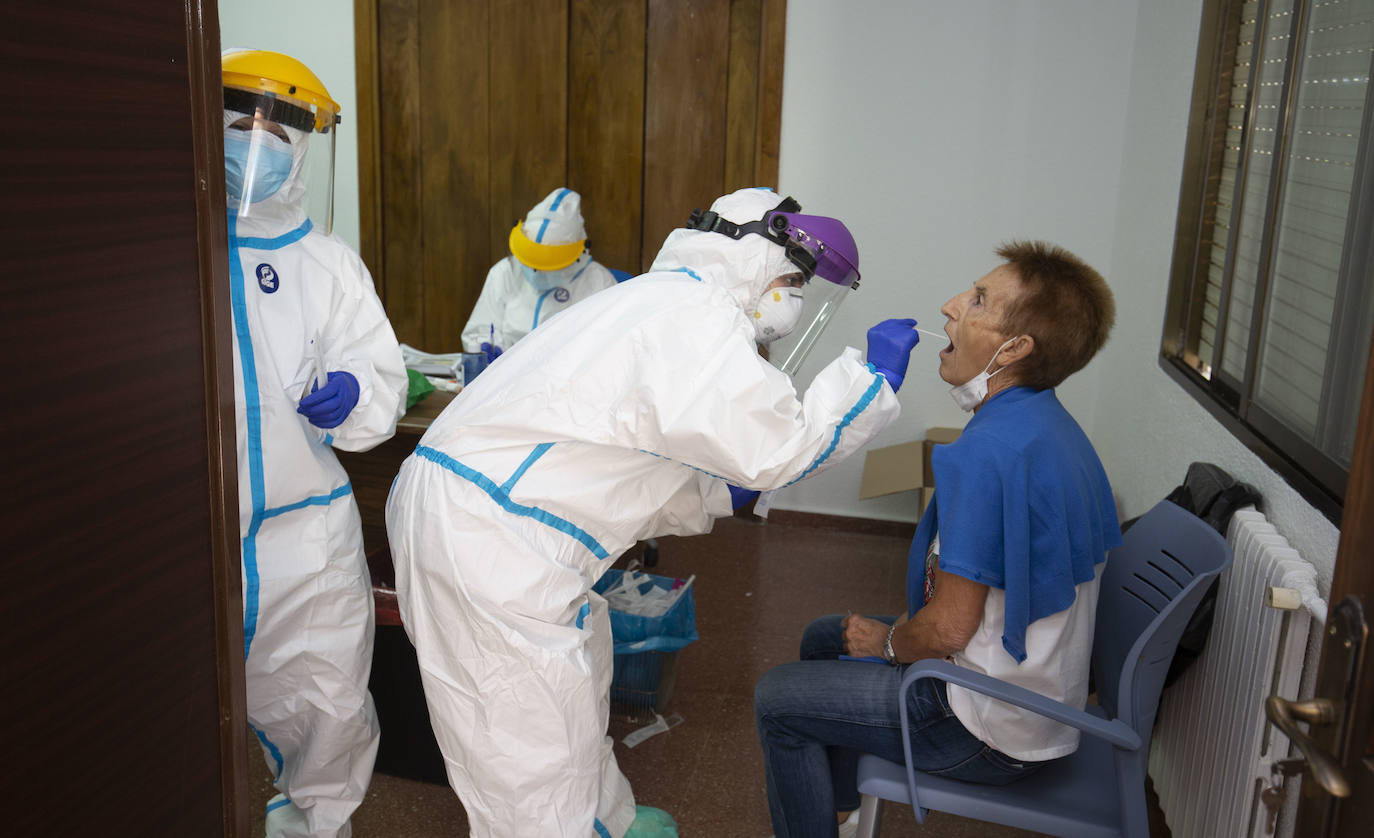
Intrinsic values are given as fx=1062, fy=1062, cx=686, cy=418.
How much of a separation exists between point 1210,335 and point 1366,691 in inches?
71.1

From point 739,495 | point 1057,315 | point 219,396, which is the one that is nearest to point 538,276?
point 739,495

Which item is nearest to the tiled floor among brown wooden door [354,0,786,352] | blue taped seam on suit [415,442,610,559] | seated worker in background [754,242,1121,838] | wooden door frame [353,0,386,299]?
seated worker in background [754,242,1121,838]

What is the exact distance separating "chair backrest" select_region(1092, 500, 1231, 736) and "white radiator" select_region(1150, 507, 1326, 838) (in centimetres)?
11

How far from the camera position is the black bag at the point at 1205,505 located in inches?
Result: 69.4

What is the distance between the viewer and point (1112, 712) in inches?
66.3

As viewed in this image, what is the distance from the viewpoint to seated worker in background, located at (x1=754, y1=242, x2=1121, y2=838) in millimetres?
1517

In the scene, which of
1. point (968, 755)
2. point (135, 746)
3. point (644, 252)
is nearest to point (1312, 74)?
point (968, 755)

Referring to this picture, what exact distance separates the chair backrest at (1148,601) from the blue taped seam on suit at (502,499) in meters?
0.83

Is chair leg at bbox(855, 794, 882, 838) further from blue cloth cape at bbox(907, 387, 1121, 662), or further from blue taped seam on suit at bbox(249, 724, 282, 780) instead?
blue taped seam on suit at bbox(249, 724, 282, 780)

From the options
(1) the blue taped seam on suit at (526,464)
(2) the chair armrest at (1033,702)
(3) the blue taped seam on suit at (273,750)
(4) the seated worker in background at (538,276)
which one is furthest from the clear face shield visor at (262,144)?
(4) the seated worker in background at (538,276)

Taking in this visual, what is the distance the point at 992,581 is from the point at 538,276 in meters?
2.62

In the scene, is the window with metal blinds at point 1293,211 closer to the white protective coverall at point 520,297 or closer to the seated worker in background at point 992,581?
the seated worker in background at point 992,581

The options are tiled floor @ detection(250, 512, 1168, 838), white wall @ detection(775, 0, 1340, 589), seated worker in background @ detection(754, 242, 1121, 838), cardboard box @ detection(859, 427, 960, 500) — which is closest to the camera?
seated worker in background @ detection(754, 242, 1121, 838)

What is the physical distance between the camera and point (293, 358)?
189cm
